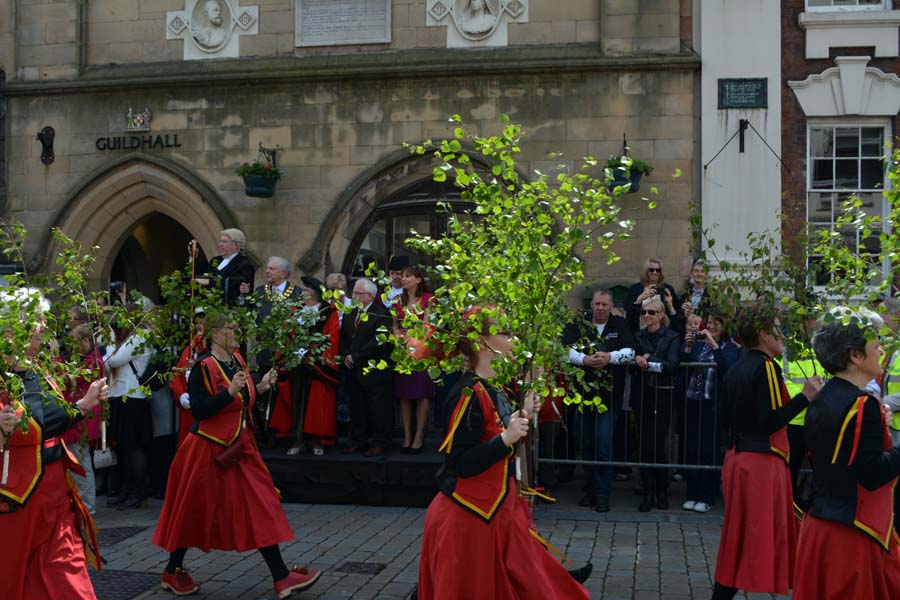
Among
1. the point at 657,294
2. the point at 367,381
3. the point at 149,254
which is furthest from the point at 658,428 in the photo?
the point at 149,254

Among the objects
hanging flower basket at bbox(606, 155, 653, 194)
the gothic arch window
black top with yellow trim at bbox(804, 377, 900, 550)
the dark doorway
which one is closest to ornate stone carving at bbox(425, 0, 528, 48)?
the gothic arch window

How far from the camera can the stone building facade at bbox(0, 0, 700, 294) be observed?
A: 13484mm

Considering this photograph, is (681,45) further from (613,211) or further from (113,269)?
(113,269)

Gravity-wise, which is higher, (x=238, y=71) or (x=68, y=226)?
(x=238, y=71)

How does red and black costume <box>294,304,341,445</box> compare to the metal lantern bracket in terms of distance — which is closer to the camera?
red and black costume <box>294,304,341,445</box>

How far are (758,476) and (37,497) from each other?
407 cm

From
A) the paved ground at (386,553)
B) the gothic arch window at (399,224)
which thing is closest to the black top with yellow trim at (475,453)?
the paved ground at (386,553)

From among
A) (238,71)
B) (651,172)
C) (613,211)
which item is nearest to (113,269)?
(238,71)

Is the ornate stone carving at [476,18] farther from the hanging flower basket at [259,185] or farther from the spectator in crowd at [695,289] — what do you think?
the spectator in crowd at [695,289]

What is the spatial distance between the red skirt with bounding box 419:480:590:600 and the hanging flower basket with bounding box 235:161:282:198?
946 centimetres

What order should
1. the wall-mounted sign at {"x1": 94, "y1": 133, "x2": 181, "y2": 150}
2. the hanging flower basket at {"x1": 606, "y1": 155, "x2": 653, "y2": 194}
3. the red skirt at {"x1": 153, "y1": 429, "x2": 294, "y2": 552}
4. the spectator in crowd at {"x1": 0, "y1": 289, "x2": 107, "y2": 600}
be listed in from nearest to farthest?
the spectator in crowd at {"x1": 0, "y1": 289, "x2": 107, "y2": 600}
the red skirt at {"x1": 153, "y1": 429, "x2": 294, "y2": 552}
the hanging flower basket at {"x1": 606, "y1": 155, "x2": 653, "y2": 194}
the wall-mounted sign at {"x1": 94, "y1": 133, "x2": 181, "y2": 150}

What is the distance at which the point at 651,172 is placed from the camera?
13.3 meters

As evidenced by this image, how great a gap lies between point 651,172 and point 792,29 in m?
2.58

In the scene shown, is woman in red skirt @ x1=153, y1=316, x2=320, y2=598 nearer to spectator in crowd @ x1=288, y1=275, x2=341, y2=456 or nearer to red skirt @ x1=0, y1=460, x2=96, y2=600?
red skirt @ x1=0, y1=460, x2=96, y2=600
